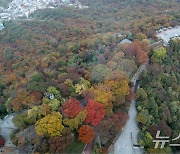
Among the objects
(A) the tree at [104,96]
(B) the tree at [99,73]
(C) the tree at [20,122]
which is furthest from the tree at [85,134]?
(B) the tree at [99,73]

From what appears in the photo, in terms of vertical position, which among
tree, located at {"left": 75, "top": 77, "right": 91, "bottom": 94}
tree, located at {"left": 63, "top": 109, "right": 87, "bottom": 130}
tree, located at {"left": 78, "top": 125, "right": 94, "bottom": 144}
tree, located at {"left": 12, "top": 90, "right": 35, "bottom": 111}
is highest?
tree, located at {"left": 75, "top": 77, "right": 91, "bottom": 94}

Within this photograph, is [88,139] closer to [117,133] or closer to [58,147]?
[58,147]

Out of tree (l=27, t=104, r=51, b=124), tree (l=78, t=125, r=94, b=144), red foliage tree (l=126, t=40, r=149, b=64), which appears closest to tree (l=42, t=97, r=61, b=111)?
tree (l=27, t=104, r=51, b=124)

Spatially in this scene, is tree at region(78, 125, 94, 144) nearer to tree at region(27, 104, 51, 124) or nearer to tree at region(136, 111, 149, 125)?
tree at region(27, 104, 51, 124)

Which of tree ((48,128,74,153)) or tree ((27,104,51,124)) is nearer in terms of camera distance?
tree ((48,128,74,153))

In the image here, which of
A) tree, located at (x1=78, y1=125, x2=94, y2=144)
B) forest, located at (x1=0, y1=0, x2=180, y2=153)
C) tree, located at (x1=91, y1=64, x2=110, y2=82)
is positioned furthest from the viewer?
tree, located at (x1=91, y1=64, x2=110, y2=82)

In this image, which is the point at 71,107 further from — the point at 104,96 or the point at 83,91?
the point at 104,96

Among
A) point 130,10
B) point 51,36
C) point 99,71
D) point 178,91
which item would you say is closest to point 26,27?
point 51,36
